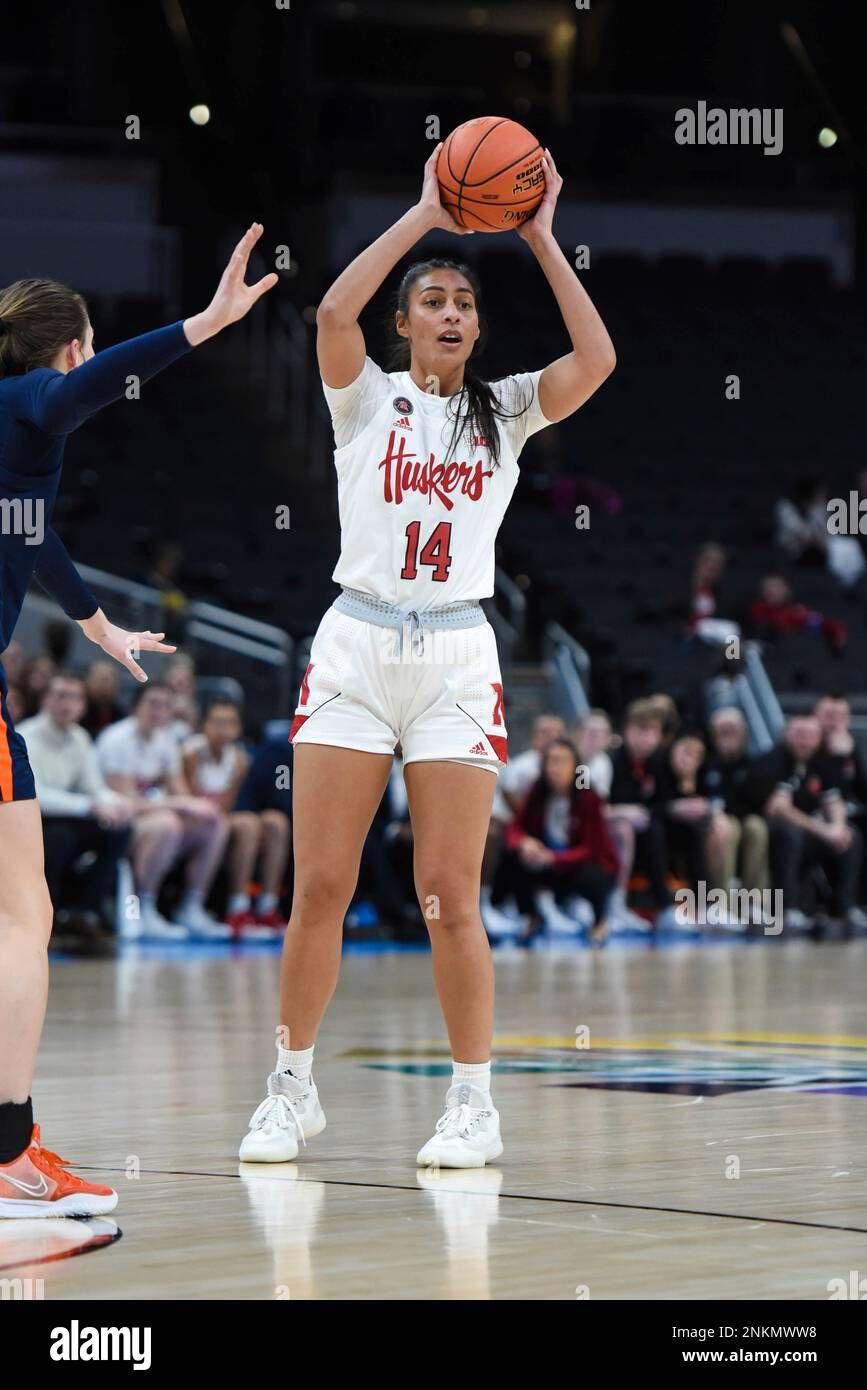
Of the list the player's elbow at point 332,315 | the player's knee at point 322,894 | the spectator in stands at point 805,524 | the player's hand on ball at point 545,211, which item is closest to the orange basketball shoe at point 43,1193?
the player's knee at point 322,894

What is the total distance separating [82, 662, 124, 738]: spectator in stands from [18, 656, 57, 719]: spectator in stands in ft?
Result: 2.22

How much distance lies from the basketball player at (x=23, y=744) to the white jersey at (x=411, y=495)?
2.33ft

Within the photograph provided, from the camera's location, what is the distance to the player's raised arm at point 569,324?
4.49 metres

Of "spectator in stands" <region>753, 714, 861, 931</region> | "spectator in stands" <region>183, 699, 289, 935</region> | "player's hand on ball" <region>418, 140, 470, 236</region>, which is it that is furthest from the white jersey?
"spectator in stands" <region>753, 714, 861, 931</region>

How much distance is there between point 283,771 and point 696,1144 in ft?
24.3

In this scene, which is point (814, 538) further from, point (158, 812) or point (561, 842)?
point (158, 812)

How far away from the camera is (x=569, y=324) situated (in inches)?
177

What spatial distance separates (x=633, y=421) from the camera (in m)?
22.0

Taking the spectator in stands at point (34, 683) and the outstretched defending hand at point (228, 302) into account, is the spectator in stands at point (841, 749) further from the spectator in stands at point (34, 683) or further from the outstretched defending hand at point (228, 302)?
the outstretched defending hand at point (228, 302)

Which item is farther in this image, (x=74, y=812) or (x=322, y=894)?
(x=74, y=812)

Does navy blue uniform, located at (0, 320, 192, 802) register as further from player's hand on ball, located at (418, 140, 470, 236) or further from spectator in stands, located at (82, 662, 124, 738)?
spectator in stands, located at (82, 662, 124, 738)

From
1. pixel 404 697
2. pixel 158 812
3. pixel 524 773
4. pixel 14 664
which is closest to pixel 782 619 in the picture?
pixel 524 773

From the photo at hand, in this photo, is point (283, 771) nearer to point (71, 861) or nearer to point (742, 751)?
point (71, 861)

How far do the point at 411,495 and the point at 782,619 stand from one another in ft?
42.5
